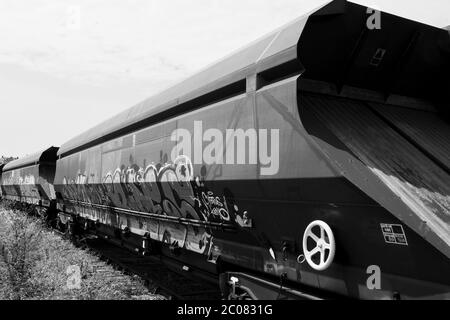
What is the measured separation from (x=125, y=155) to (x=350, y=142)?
5.11 metres

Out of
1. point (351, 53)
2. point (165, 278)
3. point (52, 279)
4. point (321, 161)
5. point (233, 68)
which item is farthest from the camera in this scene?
point (165, 278)

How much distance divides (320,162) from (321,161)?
14mm

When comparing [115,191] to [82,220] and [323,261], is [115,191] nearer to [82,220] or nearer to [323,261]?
[82,220]

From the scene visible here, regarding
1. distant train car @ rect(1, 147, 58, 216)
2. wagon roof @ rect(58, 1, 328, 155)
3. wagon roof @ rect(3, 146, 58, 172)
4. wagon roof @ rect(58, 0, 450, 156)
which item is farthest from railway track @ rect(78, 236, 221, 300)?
wagon roof @ rect(3, 146, 58, 172)

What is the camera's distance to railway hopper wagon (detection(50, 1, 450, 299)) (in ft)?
10.4

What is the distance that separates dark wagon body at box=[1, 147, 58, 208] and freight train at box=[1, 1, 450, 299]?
12.5 metres

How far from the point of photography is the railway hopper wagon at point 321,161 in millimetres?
3164

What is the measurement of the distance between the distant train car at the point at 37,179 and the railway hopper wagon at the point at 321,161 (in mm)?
12543

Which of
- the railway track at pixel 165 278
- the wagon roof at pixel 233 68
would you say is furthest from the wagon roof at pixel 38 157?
the wagon roof at pixel 233 68

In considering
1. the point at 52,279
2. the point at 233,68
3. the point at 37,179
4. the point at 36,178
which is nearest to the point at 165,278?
the point at 52,279

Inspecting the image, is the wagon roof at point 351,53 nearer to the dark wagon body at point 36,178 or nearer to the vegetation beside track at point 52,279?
the vegetation beside track at point 52,279

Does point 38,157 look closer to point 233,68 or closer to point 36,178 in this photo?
point 36,178

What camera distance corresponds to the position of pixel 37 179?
1797cm
